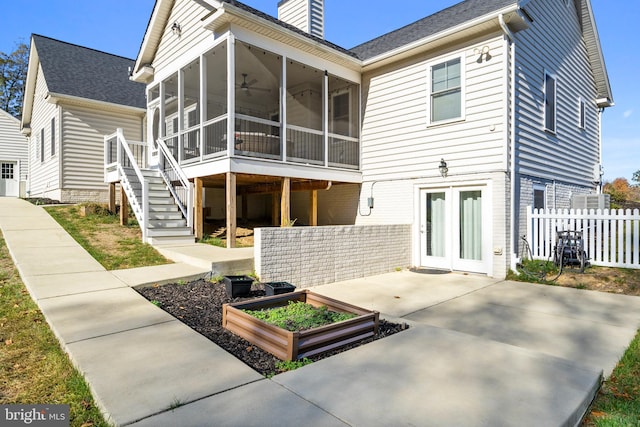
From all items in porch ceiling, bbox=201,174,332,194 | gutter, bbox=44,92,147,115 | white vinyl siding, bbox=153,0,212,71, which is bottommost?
porch ceiling, bbox=201,174,332,194

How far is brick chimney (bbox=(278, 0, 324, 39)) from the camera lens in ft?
39.3

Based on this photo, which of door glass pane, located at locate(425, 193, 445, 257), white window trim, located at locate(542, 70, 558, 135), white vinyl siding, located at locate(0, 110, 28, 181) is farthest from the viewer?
white vinyl siding, located at locate(0, 110, 28, 181)

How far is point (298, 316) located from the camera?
13.3ft

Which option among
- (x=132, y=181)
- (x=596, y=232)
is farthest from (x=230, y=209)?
(x=596, y=232)

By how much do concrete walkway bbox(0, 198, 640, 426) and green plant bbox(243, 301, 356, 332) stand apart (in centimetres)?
62

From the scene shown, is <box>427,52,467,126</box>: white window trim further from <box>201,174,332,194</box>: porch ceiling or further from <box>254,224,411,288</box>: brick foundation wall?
<box>201,174,332,194</box>: porch ceiling

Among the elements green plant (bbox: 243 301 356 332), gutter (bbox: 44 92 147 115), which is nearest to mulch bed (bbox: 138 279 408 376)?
green plant (bbox: 243 301 356 332)

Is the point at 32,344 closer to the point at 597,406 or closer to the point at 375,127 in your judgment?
the point at 597,406

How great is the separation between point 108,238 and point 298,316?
20.1ft

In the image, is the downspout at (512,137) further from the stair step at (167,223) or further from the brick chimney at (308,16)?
the stair step at (167,223)

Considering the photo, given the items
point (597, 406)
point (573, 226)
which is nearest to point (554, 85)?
point (573, 226)

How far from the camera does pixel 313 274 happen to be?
6973mm

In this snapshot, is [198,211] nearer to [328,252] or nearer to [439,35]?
[328,252]

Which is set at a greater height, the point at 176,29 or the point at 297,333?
the point at 176,29
